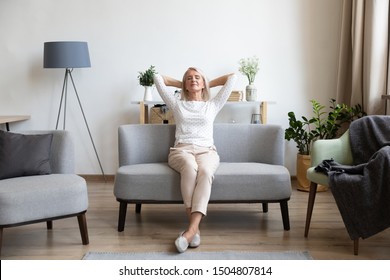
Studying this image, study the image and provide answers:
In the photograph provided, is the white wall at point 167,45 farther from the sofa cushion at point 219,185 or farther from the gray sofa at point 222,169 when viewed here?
the sofa cushion at point 219,185

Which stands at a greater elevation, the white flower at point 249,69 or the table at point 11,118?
the white flower at point 249,69

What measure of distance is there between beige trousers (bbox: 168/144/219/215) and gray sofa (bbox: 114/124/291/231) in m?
0.07

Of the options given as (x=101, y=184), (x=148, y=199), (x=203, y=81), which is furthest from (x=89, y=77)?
(x=148, y=199)

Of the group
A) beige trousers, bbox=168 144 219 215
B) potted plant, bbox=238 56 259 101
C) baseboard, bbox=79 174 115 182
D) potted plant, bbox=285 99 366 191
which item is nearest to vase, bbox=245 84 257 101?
potted plant, bbox=238 56 259 101

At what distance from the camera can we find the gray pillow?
2908 millimetres

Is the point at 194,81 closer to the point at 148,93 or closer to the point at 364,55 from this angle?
the point at 148,93

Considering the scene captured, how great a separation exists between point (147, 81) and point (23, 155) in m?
1.79

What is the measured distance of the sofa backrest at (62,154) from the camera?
10.2 feet

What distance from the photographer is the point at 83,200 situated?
2832mm

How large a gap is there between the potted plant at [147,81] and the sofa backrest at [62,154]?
1.49m

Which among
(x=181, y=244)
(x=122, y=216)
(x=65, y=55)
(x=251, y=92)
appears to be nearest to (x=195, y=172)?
(x=181, y=244)

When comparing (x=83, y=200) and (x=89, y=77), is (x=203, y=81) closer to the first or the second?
(x=83, y=200)

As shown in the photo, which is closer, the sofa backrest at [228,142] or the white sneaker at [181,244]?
the white sneaker at [181,244]

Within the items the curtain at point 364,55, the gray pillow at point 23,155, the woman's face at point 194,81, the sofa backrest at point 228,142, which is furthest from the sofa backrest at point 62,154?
the curtain at point 364,55
